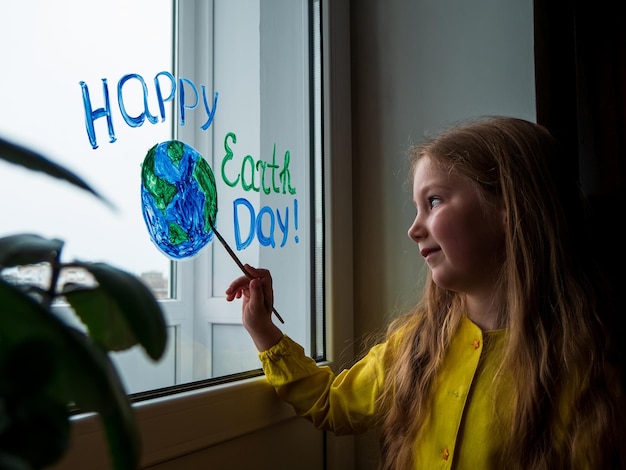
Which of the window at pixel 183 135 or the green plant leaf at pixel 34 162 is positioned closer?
the green plant leaf at pixel 34 162

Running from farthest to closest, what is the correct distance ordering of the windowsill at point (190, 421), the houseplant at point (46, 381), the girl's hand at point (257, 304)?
1. the girl's hand at point (257, 304)
2. the windowsill at point (190, 421)
3. the houseplant at point (46, 381)

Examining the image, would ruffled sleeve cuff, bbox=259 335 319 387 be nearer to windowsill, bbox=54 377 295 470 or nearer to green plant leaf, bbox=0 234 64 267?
windowsill, bbox=54 377 295 470

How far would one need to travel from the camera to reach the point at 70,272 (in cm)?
66

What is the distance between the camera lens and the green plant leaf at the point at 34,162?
0.83 ft

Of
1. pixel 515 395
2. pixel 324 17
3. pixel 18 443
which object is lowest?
pixel 515 395

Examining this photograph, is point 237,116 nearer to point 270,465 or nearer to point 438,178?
point 438,178

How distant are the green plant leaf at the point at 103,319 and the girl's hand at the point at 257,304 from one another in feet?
1.74

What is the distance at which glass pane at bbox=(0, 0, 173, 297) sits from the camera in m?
0.63

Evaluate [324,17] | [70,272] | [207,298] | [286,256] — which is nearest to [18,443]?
[70,272]

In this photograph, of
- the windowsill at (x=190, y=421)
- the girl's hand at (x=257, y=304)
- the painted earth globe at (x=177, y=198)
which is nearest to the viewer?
the windowsill at (x=190, y=421)

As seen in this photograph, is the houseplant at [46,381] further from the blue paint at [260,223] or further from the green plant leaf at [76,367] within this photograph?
the blue paint at [260,223]

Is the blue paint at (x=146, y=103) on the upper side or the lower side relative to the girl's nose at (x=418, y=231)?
upper

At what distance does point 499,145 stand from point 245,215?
39 cm

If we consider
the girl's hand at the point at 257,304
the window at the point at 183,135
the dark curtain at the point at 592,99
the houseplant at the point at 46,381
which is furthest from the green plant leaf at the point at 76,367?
the dark curtain at the point at 592,99
